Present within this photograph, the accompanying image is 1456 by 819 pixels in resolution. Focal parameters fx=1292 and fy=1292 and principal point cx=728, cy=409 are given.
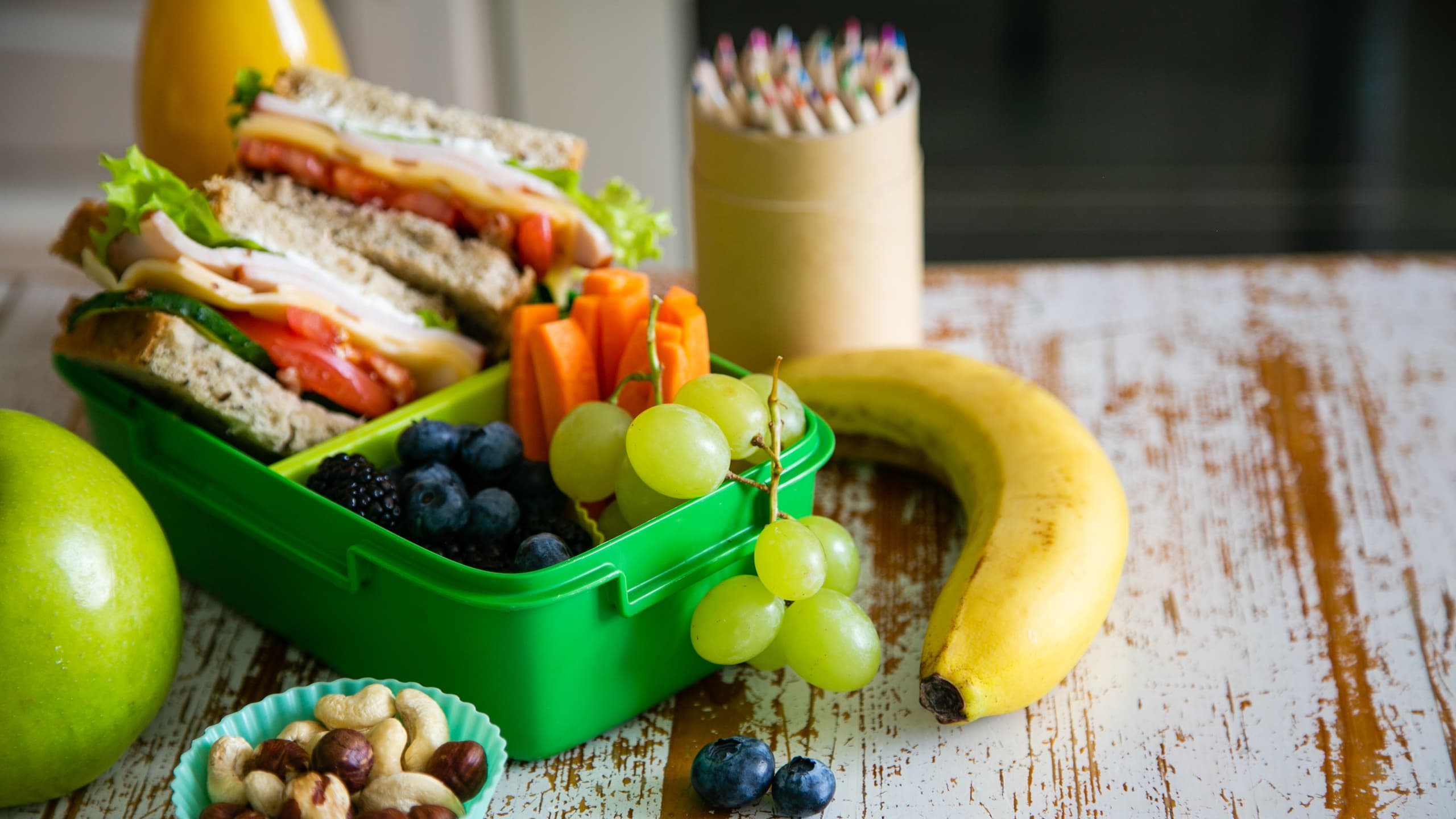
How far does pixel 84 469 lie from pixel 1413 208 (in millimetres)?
2997

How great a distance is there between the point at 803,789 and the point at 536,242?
0.63 metres

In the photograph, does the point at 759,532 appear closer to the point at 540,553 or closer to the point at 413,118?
the point at 540,553

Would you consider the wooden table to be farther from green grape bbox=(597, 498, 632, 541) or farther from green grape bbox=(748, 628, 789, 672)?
green grape bbox=(597, 498, 632, 541)

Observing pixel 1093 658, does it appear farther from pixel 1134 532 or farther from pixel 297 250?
pixel 297 250

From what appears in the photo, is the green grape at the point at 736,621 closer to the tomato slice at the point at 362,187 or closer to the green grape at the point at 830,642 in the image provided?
the green grape at the point at 830,642

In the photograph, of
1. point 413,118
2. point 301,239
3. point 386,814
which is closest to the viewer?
point 386,814

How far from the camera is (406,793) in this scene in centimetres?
79

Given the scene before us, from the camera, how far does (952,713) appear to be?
0.93m

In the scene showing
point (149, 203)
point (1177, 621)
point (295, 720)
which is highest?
point (149, 203)

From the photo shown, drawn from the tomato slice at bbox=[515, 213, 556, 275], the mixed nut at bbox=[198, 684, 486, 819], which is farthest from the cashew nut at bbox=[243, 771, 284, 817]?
the tomato slice at bbox=[515, 213, 556, 275]

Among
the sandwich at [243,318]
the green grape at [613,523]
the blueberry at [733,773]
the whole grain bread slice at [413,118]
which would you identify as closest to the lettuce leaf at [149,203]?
the sandwich at [243,318]

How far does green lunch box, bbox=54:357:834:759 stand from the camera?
89cm

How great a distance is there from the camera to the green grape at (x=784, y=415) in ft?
3.31

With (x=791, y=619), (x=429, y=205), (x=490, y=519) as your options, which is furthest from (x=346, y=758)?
(x=429, y=205)
